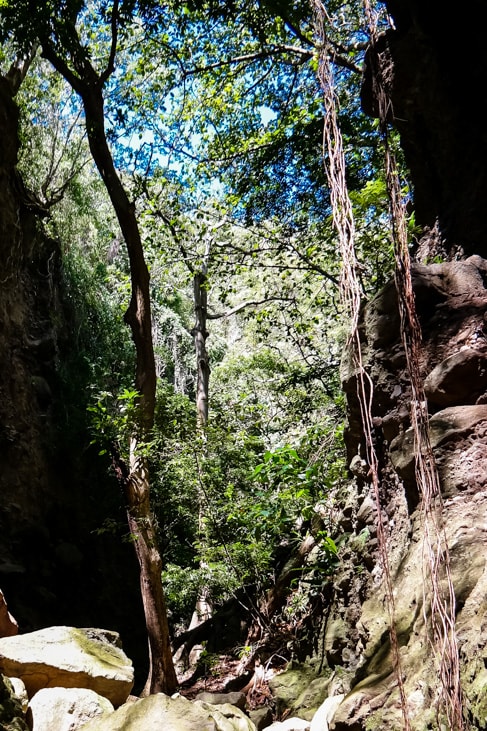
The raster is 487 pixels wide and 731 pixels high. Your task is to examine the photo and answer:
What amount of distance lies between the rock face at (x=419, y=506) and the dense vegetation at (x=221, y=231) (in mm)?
1210

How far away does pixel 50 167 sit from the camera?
1070 cm

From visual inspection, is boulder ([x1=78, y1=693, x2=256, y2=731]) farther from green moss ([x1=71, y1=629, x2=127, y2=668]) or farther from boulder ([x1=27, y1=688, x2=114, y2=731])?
green moss ([x1=71, y1=629, x2=127, y2=668])

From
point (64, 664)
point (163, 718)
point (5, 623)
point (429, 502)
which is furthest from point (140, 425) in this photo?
point (429, 502)

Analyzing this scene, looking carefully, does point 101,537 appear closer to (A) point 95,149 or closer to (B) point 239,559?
(B) point 239,559

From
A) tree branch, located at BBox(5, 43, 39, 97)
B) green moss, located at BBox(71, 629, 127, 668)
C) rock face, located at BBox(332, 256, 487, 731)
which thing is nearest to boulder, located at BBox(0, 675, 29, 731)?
green moss, located at BBox(71, 629, 127, 668)

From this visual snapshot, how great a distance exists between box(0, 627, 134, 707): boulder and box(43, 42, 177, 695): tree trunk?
159 centimetres

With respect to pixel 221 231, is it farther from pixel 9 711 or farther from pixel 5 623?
pixel 9 711

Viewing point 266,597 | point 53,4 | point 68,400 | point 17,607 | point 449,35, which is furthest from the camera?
point 68,400

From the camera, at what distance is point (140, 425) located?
5.61m

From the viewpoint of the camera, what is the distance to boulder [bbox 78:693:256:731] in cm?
254

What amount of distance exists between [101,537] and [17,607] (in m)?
2.49

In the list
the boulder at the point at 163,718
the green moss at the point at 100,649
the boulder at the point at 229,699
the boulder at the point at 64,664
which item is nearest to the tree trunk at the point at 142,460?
the boulder at the point at 229,699

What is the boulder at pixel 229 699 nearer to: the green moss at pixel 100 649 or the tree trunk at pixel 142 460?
the tree trunk at pixel 142 460

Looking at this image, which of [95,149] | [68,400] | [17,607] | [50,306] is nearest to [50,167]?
[50,306]
